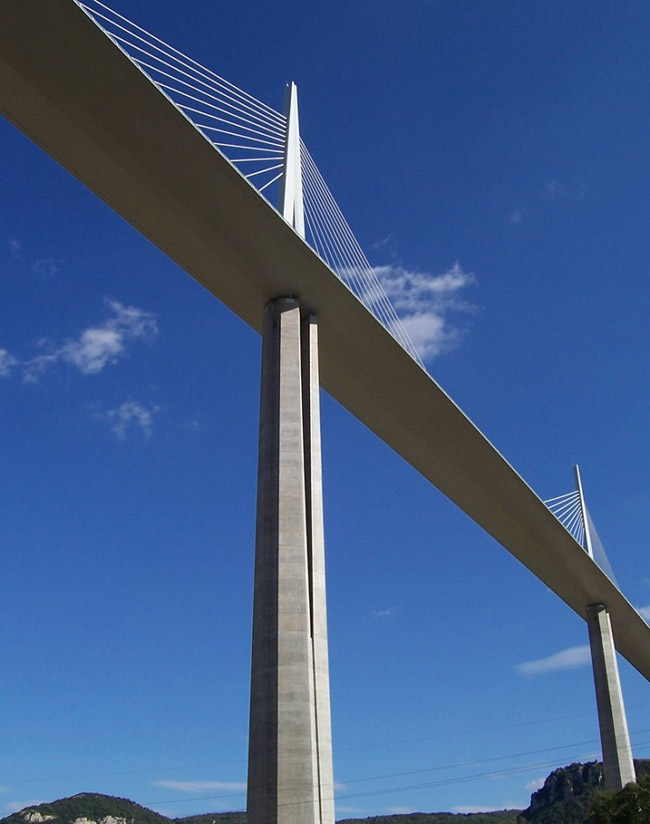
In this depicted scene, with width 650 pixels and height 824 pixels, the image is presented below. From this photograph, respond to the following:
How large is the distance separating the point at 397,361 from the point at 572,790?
307ft

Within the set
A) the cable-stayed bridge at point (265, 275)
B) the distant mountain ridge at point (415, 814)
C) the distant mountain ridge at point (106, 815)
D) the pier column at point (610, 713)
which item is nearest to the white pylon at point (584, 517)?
the pier column at point (610, 713)

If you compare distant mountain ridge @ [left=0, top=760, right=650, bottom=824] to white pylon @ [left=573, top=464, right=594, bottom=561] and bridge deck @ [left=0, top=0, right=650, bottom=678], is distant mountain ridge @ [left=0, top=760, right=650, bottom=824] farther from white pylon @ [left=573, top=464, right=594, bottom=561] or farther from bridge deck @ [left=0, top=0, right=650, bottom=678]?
bridge deck @ [left=0, top=0, right=650, bottom=678]

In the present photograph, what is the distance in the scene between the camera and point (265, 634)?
44.2 feet

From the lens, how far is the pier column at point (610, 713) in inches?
1283

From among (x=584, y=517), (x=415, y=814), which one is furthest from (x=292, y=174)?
(x=415, y=814)

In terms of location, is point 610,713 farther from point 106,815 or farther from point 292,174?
point 106,815

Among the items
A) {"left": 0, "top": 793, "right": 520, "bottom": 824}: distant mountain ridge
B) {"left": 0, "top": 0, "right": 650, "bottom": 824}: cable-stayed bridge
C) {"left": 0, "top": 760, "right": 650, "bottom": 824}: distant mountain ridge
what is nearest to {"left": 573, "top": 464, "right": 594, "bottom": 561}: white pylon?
{"left": 0, "top": 0, "right": 650, "bottom": 824}: cable-stayed bridge

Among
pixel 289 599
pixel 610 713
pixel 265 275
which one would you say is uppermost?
pixel 265 275

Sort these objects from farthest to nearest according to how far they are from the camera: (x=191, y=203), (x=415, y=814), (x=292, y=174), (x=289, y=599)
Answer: (x=415, y=814) → (x=292, y=174) → (x=191, y=203) → (x=289, y=599)

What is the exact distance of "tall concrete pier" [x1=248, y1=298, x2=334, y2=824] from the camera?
1260 centimetres

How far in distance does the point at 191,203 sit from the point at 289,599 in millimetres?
7050

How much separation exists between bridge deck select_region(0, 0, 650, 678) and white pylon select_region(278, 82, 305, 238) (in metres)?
0.89

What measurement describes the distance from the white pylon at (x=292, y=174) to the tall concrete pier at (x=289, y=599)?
171 centimetres

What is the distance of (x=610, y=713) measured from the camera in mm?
33375
